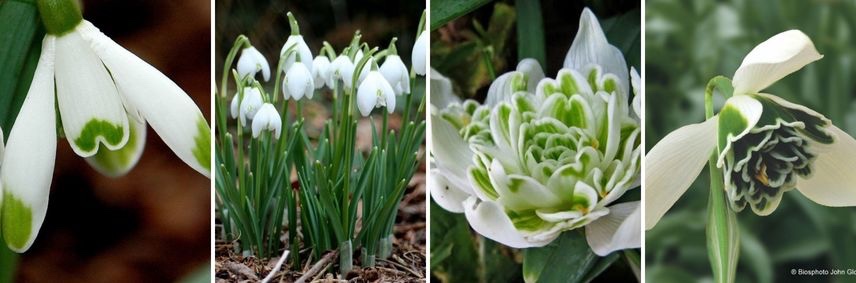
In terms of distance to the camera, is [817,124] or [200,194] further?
[200,194]

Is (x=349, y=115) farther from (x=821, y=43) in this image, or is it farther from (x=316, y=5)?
(x=821, y=43)

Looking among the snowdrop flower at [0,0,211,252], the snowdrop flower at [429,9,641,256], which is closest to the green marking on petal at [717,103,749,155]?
the snowdrop flower at [429,9,641,256]

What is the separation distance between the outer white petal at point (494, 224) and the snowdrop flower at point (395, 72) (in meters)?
0.22

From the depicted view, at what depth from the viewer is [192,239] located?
1.77m

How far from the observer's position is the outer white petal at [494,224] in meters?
1.71

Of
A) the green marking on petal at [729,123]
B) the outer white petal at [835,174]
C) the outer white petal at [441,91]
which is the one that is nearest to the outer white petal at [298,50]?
the outer white petal at [441,91]

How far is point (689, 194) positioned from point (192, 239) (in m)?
0.85

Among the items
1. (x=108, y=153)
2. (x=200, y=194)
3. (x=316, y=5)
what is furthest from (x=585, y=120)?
(x=108, y=153)

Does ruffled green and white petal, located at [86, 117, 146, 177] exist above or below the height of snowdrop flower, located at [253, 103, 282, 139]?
below

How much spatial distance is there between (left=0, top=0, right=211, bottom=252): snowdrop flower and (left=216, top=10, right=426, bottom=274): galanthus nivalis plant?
121mm

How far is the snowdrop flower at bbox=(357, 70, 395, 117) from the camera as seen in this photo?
5.66 ft

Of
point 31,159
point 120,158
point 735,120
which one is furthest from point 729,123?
point 31,159

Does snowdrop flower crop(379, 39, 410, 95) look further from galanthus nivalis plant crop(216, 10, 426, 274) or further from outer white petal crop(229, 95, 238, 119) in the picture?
outer white petal crop(229, 95, 238, 119)

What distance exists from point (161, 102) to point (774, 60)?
995 millimetres
